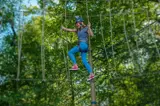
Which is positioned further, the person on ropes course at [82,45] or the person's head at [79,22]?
the person's head at [79,22]

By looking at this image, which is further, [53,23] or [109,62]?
[53,23]

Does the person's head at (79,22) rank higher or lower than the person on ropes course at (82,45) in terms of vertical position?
higher

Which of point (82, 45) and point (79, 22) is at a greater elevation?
point (79, 22)

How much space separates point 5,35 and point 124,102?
156 inches

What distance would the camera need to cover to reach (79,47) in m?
4.89

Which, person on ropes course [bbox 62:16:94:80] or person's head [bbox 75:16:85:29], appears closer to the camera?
person on ropes course [bbox 62:16:94:80]

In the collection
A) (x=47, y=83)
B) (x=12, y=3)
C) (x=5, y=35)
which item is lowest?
(x=47, y=83)

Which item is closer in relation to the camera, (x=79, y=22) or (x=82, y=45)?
(x=82, y=45)

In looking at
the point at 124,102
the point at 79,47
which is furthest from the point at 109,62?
the point at 79,47

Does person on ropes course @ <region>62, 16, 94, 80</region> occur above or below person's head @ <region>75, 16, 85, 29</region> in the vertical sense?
below

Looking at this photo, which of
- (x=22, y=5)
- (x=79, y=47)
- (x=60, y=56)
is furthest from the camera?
(x=22, y=5)

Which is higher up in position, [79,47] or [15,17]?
[15,17]

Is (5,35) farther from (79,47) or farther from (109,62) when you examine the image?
(79,47)

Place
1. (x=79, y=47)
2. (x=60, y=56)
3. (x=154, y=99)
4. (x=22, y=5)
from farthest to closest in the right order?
1. (x=22, y=5)
2. (x=60, y=56)
3. (x=154, y=99)
4. (x=79, y=47)
